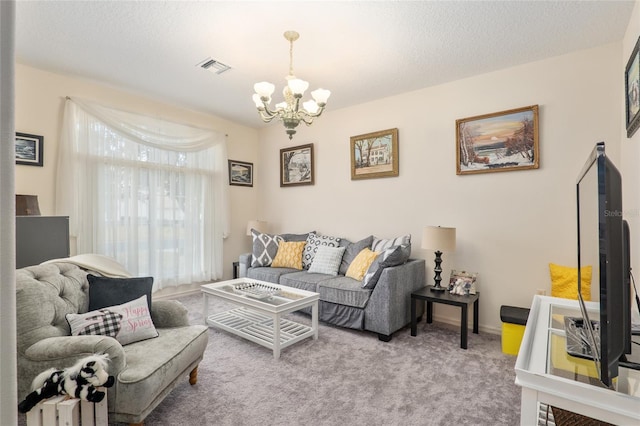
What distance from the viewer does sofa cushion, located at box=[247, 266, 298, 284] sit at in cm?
375

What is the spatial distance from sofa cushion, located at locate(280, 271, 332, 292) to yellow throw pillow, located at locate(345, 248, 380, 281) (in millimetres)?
277

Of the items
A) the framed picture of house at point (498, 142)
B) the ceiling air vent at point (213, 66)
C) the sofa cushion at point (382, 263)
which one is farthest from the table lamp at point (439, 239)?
the ceiling air vent at point (213, 66)

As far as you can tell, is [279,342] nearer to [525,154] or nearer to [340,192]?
[340,192]

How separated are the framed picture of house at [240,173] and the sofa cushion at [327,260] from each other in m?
1.96

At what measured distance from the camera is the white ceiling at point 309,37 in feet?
7.12

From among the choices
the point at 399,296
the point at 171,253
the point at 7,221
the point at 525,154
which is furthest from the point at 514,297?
the point at 171,253

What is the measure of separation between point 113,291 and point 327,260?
2.30 metres

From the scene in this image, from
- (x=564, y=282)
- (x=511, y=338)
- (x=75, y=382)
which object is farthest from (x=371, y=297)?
→ (x=75, y=382)

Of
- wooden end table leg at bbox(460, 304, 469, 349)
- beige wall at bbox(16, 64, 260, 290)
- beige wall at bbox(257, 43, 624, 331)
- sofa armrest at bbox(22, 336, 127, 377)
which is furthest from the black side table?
beige wall at bbox(16, 64, 260, 290)

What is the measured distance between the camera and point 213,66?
3047 millimetres

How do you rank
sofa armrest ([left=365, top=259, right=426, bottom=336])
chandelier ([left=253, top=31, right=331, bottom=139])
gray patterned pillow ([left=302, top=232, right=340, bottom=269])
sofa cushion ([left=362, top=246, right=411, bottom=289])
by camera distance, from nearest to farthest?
chandelier ([left=253, top=31, right=331, bottom=139])
sofa armrest ([left=365, top=259, right=426, bottom=336])
sofa cushion ([left=362, top=246, right=411, bottom=289])
gray patterned pillow ([left=302, top=232, right=340, bottom=269])

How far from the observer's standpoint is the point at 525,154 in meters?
2.95

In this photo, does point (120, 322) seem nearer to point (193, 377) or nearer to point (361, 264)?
point (193, 377)

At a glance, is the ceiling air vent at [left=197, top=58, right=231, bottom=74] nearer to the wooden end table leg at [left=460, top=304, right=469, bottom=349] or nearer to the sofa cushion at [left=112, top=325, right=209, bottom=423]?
the sofa cushion at [left=112, top=325, right=209, bottom=423]
